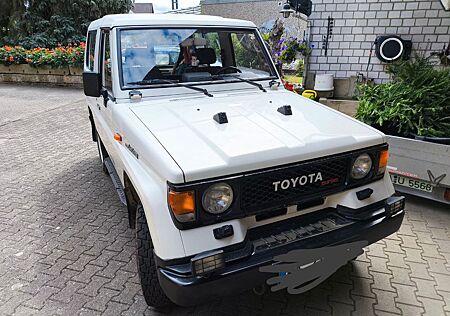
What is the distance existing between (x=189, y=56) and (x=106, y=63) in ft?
2.65

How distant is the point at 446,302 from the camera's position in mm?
2617

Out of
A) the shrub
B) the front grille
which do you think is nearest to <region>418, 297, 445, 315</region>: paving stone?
the front grille

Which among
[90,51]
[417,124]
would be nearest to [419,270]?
[417,124]

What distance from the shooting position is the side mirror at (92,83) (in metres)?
A: 3.01

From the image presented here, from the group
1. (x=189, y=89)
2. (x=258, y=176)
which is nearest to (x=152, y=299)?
(x=258, y=176)

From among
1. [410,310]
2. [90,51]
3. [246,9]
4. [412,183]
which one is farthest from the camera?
[246,9]

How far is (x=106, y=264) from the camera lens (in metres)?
3.08

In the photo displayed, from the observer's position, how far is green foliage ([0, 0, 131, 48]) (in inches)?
553

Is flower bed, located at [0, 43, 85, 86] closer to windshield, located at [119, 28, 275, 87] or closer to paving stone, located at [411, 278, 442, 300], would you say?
windshield, located at [119, 28, 275, 87]

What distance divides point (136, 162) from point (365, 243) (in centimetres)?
166

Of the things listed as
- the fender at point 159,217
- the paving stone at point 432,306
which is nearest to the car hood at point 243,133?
the fender at point 159,217

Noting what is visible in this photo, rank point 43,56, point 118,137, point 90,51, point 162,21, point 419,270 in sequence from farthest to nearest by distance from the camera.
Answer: point 43,56
point 90,51
point 162,21
point 419,270
point 118,137

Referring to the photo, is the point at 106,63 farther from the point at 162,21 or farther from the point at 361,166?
the point at 361,166

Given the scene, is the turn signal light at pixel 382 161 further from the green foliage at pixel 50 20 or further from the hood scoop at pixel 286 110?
the green foliage at pixel 50 20
